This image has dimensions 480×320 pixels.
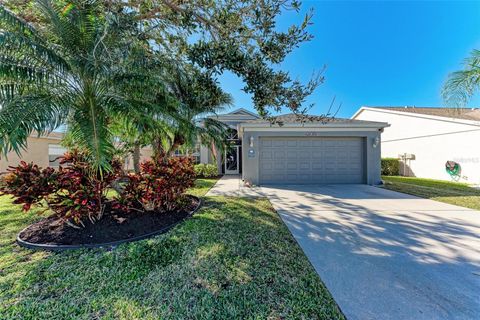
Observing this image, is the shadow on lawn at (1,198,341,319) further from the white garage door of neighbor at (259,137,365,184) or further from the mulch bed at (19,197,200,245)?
the white garage door of neighbor at (259,137,365,184)

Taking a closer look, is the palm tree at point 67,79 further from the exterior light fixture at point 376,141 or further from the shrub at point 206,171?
the exterior light fixture at point 376,141

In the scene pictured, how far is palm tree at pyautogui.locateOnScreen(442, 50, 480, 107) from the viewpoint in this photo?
18.8 ft

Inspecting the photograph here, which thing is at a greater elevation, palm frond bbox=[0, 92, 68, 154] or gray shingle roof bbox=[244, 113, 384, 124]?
gray shingle roof bbox=[244, 113, 384, 124]

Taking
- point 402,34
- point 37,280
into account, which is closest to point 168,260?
point 37,280

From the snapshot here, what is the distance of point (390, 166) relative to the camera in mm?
16156

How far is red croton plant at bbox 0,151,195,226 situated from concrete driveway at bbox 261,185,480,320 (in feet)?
10.7

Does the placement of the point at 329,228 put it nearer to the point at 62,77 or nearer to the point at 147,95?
the point at 147,95

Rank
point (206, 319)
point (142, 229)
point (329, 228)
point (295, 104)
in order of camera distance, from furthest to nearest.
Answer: point (295, 104)
point (329, 228)
point (142, 229)
point (206, 319)

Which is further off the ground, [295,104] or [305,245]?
[295,104]

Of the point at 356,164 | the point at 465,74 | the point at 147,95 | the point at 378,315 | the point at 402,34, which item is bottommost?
the point at 378,315

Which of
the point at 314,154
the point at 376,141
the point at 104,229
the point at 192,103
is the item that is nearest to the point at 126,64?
the point at 192,103

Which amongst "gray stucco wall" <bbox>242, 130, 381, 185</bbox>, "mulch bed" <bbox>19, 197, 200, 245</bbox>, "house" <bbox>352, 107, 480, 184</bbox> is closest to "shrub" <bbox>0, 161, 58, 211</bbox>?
"mulch bed" <bbox>19, 197, 200, 245</bbox>

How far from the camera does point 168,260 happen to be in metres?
3.23

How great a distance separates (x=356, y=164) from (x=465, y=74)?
583 centimetres
